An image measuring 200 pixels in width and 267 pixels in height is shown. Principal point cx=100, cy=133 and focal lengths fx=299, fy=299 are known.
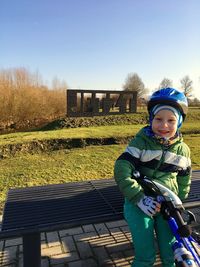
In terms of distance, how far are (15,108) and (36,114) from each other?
1.77 meters

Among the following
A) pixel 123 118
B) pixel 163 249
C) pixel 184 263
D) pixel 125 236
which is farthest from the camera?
pixel 123 118

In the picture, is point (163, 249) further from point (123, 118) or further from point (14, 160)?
point (123, 118)

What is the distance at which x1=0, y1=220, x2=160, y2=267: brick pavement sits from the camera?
2822mm

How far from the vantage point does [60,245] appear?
3.10 metres

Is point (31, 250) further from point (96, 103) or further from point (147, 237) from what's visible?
point (96, 103)

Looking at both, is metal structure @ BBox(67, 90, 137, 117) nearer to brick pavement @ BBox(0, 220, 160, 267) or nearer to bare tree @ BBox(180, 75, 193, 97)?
brick pavement @ BBox(0, 220, 160, 267)

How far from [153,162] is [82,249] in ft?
4.07

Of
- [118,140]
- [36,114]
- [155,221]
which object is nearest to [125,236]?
[155,221]

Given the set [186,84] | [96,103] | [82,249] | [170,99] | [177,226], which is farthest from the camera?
[186,84]

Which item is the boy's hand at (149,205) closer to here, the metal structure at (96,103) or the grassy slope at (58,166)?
the grassy slope at (58,166)

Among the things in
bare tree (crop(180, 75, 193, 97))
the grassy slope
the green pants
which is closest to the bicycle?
the green pants

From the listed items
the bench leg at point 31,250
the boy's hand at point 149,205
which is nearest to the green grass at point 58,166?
the bench leg at point 31,250

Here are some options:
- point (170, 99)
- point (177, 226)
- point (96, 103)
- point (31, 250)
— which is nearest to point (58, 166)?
point (31, 250)

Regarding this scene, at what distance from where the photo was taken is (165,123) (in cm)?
252
